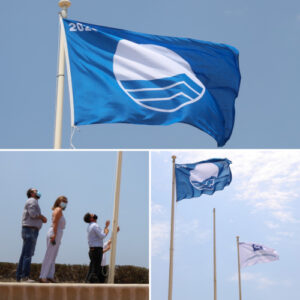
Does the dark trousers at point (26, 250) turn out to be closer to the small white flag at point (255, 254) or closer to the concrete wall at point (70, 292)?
the concrete wall at point (70, 292)

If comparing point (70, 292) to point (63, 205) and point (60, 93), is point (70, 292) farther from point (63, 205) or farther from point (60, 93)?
point (60, 93)

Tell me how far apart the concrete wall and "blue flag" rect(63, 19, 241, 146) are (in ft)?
7.97

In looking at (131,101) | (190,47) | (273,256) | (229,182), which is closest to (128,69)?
(131,101)

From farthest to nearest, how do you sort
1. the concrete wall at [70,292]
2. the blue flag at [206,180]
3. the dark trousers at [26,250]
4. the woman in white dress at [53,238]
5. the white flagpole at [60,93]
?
1. the blue flag at [206,180]
2. the white flagpole at [60,93]
3. the woman in white dress at [53,238]
4. the dark trousers at [26,250]
5. the concrete wall at [70,292]

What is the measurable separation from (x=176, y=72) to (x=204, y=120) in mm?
1031

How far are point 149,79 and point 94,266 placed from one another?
3332 mm

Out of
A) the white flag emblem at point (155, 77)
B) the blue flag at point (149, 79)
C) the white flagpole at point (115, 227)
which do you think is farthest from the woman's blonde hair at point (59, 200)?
the white flag emblem at point (155, 77)

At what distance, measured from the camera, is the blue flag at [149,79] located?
29.8 feet

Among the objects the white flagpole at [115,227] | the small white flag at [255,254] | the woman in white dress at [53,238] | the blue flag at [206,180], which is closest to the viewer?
the woman in white dress at [53,238]

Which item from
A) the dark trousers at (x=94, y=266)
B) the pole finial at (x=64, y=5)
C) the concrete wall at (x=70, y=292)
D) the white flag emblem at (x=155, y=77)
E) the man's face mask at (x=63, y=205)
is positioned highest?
the pole finial at (x=64, y=5)

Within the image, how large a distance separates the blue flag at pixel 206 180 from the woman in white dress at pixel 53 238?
5704 mm

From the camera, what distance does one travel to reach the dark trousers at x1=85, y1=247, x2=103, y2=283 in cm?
877

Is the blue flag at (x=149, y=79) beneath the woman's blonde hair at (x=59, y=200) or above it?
above

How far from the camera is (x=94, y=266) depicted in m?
8.76
